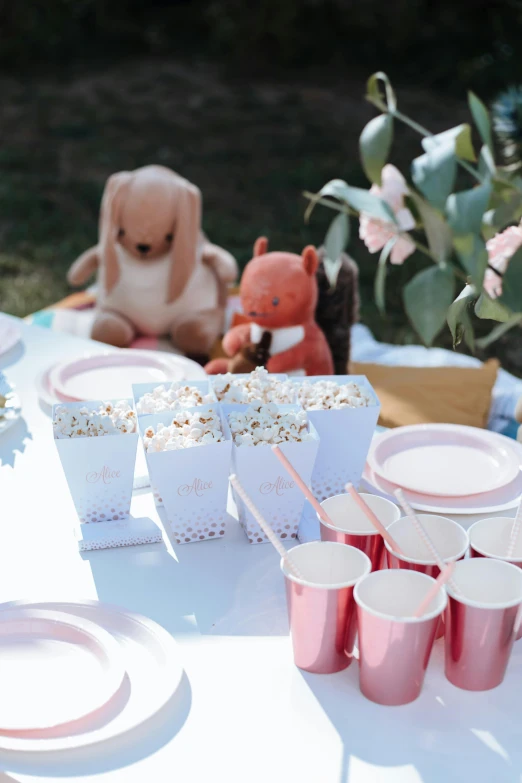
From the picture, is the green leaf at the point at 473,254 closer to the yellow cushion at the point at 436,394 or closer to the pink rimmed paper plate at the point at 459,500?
the pink rimmed paper plate at the point at 459,500

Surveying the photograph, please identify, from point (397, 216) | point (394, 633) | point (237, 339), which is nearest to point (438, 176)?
point (397, 216)

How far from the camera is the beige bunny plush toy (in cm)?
228

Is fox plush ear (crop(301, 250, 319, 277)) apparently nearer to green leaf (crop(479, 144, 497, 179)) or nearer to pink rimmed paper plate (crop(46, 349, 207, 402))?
pink rimmed paper plate (crop(46, 349, 207, 402))

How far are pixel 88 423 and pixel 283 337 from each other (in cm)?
82

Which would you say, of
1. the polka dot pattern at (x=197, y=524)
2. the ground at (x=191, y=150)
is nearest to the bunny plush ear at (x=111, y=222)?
the ground at (x=191, y=150)

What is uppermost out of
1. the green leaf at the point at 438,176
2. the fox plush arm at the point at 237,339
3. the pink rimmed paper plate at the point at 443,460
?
the green leaf at the point at 438,176

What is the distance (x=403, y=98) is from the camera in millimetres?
5801

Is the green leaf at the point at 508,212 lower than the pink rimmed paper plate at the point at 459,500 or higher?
higher

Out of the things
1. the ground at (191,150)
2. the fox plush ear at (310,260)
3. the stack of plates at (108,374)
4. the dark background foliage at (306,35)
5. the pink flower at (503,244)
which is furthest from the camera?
the dark background foliage at (306,35)

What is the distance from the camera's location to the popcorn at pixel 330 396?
3.58 ft

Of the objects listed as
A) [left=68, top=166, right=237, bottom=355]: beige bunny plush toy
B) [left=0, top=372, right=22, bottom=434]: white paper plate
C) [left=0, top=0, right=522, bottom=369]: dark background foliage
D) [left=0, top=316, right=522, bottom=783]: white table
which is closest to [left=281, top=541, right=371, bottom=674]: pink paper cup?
[left=0, top=316, right=522, bottom=783]: white table

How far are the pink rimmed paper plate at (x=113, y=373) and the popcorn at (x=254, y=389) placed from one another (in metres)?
0.34

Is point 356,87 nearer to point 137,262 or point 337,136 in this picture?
point 337,136

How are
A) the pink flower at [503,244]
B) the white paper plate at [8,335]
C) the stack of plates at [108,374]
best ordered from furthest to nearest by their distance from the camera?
the white paper plate at [8,335]
the stack of plates at [108,374]
the pink flower at [503,244]
